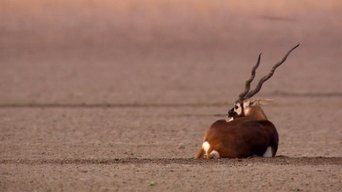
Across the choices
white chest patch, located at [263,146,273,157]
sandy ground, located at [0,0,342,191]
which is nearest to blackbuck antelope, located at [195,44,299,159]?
white chest patch, located at [263,146,273,157]

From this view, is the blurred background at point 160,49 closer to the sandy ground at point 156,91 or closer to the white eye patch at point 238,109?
the sandy ground at point 156,91

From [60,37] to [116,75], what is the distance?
574 cm

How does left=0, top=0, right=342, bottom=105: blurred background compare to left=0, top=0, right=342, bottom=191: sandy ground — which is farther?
left=0, top=0, right=342, bottom=105: blurred background

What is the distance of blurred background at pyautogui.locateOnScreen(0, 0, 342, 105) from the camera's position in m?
23.0

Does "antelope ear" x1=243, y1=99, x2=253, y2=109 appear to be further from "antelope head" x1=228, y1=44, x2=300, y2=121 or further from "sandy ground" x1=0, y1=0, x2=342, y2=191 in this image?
"sandy ground" x1=0, y1=0, x2=342, y2=191

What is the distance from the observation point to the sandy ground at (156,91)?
11.1 m

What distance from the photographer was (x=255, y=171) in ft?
36.4

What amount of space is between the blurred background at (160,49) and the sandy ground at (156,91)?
0.14ft

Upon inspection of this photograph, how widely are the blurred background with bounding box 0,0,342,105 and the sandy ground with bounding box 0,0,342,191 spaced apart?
4cm

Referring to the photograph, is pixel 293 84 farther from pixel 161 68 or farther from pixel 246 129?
pixel 246 129

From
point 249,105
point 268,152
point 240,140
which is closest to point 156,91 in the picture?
point 249,105

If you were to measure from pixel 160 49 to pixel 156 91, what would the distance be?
26.1 feet

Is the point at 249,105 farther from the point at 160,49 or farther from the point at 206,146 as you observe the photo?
the point at 160,49

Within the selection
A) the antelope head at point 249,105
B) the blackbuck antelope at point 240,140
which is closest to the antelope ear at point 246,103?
the antelope head at point 249,105
